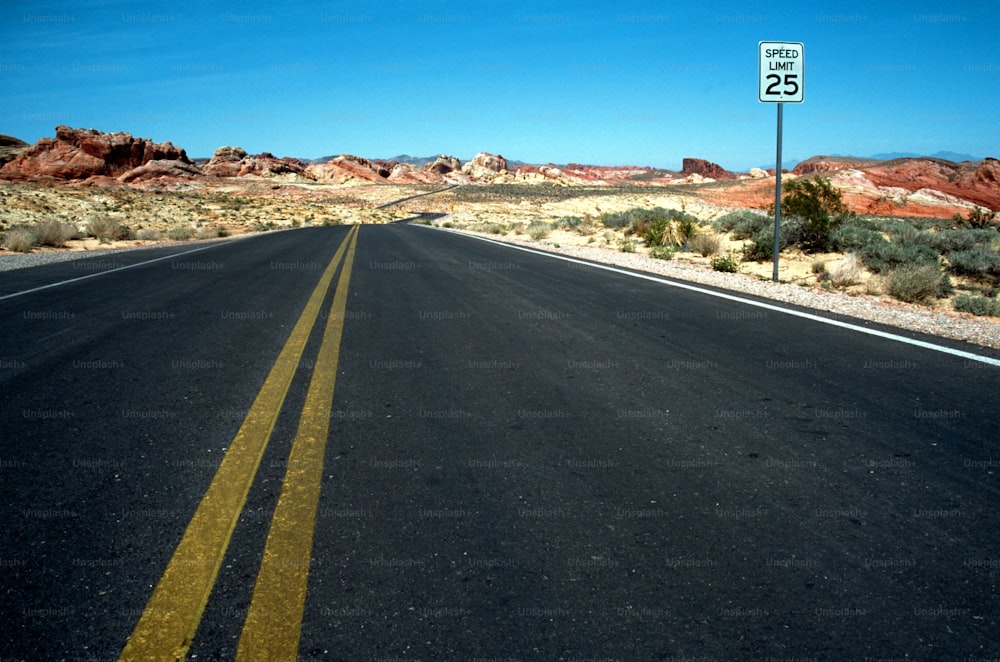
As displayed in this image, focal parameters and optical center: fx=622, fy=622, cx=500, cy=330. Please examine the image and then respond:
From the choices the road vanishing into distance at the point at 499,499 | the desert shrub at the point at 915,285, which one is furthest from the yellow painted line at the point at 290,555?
the desert shrub at the point at 915,285

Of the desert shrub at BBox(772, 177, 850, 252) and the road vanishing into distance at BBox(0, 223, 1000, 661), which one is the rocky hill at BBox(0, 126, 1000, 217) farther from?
the road vanishing into distance at BBox(0, 223, 1000, 661)

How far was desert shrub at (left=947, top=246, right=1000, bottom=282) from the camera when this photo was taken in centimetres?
1201

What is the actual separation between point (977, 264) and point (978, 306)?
437cm

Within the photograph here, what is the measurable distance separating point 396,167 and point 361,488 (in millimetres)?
161657

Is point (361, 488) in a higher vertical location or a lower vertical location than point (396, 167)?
lower

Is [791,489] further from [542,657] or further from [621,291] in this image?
[621,291]

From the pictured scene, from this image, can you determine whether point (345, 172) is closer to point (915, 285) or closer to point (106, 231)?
point (106, 231)

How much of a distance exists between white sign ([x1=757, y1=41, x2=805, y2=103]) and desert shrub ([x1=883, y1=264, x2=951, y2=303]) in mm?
3285

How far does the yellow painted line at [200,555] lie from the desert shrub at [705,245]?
14681mm

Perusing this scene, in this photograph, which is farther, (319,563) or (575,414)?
(575,414)

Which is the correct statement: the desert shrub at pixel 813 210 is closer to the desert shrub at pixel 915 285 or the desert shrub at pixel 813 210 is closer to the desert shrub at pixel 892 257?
the desert shrub at pixel 892 257

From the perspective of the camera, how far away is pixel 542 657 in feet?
5.98

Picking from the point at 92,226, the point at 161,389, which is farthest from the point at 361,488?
the point at 92,226

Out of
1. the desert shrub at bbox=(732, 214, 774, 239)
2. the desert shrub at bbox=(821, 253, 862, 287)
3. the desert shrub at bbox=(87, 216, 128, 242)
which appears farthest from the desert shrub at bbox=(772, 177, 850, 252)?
the desert shrub at bbox=(87, 216, 128, 242)
